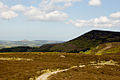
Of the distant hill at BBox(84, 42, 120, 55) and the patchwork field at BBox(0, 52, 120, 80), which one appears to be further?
the distant hill at BBox(84, 42, 120, 55)

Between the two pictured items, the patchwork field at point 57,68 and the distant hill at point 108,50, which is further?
the distant hill at point 108,50

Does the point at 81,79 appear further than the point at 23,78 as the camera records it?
No

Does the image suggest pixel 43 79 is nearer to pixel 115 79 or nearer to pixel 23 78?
pixel 23 78

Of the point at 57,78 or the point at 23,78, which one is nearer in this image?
the point at 57,78

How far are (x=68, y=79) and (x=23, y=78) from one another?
30.8 feet

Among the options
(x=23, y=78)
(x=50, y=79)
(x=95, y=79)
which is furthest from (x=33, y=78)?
(x=95, y=79)

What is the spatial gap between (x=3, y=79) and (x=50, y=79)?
9.45m

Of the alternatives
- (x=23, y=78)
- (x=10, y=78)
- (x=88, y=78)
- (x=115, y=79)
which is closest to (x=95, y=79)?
(x=88, y=78)

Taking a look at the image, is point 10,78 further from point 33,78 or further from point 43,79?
point 43,79

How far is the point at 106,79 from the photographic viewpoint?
28422mm

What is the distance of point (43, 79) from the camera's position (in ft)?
93.0

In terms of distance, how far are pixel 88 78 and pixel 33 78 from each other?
11088mm

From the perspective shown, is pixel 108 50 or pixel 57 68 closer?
pixel 57 68

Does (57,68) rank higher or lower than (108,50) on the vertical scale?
higher
